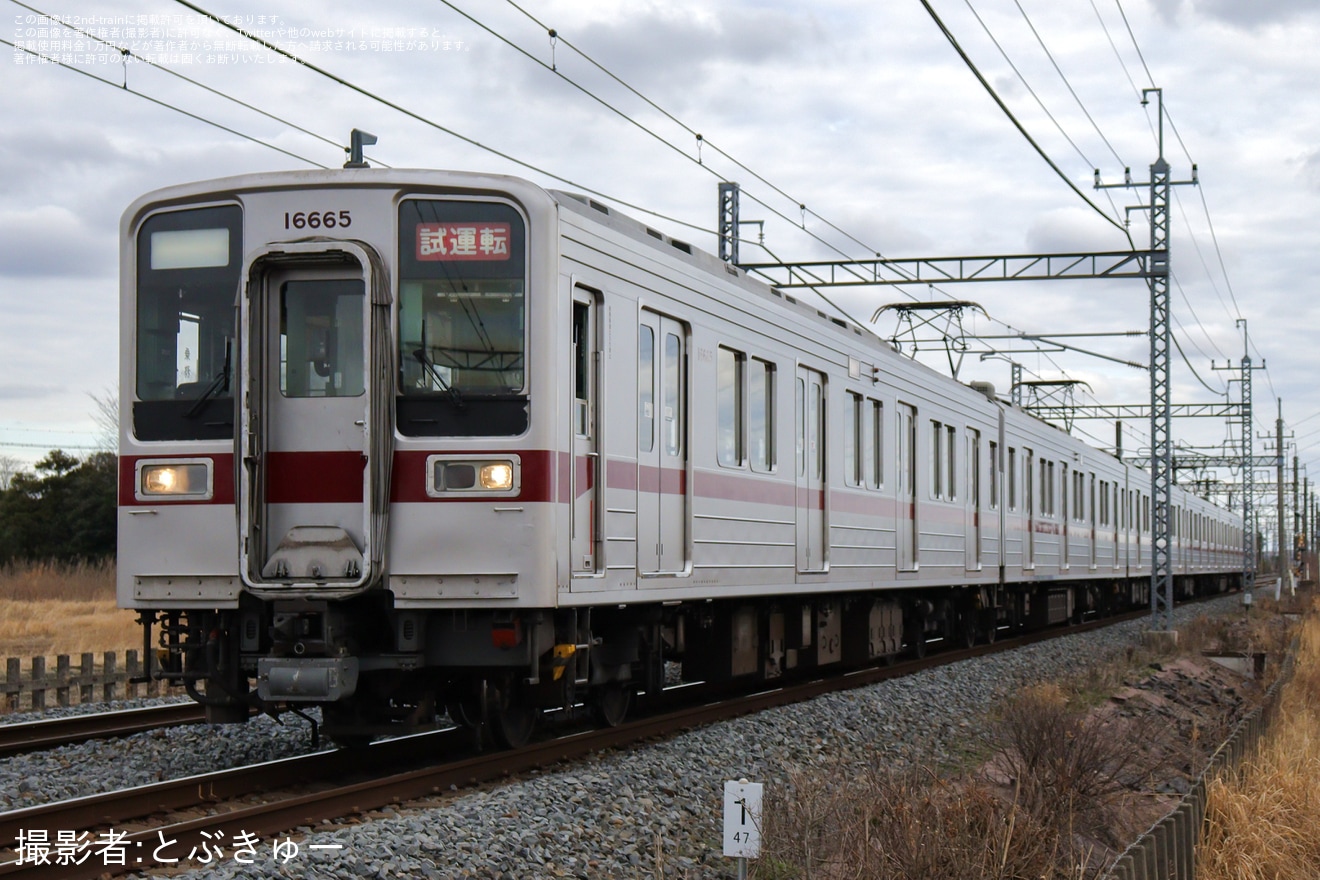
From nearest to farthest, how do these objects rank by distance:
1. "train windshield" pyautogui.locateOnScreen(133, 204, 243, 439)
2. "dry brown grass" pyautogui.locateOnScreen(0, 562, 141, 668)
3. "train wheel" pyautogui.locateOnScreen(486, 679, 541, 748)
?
"train windshield" pyautogui.locateOnScreen(133, 204, 243, 439) < "train wheel" pyautogui.locateOnScreen(486, 679, 541, 748) < "dry brown grass" pyautogui.locateOnScreen(0, 562, 141, 668)

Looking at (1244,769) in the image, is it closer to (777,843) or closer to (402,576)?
(777,843)

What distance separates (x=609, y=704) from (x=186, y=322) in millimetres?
3780

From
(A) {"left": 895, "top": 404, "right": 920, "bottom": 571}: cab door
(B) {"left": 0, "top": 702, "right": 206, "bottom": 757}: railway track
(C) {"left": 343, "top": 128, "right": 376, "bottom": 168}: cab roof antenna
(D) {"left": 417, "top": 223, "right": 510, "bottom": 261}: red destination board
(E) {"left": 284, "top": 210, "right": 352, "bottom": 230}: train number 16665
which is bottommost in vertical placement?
(B) {"left": 0, "top": 702, "right": 206, "bottom": 757}: railway track

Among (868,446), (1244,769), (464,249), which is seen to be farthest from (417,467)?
(868,446)

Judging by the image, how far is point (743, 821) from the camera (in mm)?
5797

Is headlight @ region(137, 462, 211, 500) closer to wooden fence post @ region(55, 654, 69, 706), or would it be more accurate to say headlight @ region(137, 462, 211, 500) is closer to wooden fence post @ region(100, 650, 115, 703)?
wooden fence post @ region(55, 654, 69, 706)

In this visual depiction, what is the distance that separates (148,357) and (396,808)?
121 inches

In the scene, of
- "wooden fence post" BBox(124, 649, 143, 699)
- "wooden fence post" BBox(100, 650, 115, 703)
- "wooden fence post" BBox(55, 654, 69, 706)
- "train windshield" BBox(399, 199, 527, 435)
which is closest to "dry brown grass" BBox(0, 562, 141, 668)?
"wooden fence post" BBox(124, 649, 143, 699)

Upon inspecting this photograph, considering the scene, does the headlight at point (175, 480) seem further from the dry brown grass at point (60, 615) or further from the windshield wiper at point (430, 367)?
the dry brown grass at point (60, 615)

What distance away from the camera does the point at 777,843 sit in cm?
685

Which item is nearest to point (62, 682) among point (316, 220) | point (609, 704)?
point (609, 704)

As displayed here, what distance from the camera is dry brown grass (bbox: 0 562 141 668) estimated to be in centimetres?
1978

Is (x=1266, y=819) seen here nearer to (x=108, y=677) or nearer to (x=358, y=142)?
(x=358, y=142)

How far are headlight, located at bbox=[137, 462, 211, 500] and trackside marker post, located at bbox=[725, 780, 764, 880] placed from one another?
388 centimetres
